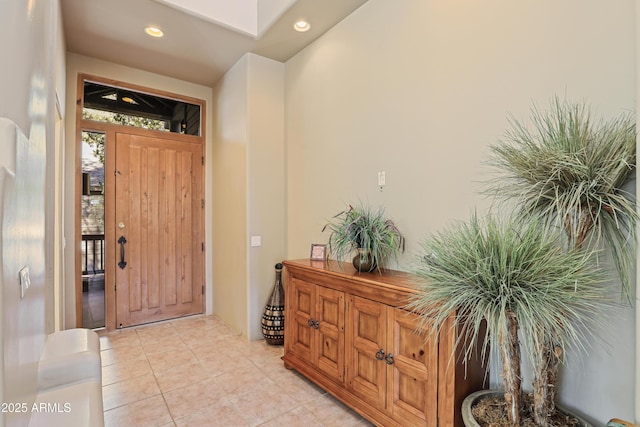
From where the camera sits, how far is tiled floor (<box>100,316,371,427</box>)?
2.12 m

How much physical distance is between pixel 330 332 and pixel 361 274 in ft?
1.63

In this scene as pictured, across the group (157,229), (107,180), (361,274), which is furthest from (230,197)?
(361,274)

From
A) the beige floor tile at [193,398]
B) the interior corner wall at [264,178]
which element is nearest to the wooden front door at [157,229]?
the interior corner wall at [264,178]

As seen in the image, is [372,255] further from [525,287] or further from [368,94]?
[368,94]

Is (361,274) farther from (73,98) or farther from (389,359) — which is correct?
(73,98)

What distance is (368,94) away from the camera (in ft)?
8.62

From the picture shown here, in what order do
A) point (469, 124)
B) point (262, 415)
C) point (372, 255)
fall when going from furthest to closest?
point (372, 255) < point (262, 415) < point (469, 124)

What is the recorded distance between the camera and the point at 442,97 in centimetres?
210

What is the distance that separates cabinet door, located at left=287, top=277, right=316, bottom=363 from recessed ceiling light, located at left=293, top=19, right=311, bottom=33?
7.59 feet

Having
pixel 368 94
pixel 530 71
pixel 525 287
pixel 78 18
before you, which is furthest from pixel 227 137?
pixel 525 287

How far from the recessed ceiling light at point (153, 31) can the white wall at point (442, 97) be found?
1378 mm

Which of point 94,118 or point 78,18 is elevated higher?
point 78,18

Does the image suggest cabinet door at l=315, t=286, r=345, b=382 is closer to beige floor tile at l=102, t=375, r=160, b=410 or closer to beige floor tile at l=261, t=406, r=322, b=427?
beige floor tile at l=261, t=406, r=322, b=427

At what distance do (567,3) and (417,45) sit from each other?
2.92 feet
